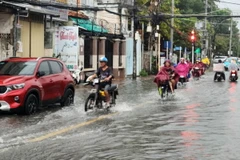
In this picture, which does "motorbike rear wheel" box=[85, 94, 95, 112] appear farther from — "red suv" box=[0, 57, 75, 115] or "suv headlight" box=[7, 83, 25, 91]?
"suv headlight" box=[7, 83, 25, 91]

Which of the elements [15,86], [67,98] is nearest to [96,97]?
[67,98]

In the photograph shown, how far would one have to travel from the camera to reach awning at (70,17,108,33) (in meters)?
29.1

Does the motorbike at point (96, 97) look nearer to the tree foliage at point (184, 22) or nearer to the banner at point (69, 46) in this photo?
the banner at point (69, 46)

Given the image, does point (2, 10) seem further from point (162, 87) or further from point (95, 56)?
point (95, 56)

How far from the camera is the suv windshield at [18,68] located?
1355 centimetres

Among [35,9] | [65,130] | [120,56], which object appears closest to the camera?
[65,130]

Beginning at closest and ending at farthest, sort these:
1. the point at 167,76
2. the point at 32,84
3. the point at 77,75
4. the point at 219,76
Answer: the point at 32,84, the point at 167,76, the point at 77,75, the point at 219,76

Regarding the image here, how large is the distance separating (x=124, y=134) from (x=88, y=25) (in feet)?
69.6

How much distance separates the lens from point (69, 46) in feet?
85.7

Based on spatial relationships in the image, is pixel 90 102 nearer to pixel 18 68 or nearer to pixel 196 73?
pixel 18 68

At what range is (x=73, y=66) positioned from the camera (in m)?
25.9

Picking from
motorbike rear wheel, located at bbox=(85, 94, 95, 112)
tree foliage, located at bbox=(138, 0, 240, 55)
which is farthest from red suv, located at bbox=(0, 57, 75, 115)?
tree foliage, located at bbox=(138, 0, 240, 55)

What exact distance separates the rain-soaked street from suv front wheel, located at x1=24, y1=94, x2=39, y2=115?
245 millimetres

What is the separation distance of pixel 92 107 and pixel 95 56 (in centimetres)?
1762
